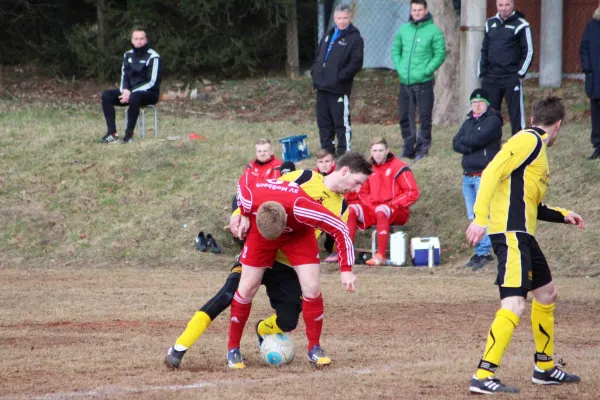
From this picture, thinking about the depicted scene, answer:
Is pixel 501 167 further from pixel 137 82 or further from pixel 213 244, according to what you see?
pixel 137 82

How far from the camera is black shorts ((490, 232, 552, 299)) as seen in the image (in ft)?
21.4

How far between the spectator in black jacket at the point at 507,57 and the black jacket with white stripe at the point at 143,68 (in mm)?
5885

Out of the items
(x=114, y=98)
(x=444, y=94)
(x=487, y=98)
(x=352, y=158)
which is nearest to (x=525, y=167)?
(x=352, y=158)

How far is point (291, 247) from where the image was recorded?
725cm

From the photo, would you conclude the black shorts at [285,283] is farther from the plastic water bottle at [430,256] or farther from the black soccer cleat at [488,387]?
the plastic water bottle at [430,256]

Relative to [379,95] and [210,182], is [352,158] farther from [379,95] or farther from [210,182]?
[379,95]

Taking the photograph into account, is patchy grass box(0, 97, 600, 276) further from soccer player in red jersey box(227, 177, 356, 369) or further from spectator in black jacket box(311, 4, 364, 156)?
soccer player in red jersey box(227, 177, 356, 369)

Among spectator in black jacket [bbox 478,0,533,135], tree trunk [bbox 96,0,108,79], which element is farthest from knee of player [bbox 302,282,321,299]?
tree trunk [bbox 96,0,108,79]

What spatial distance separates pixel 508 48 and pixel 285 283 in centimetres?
806

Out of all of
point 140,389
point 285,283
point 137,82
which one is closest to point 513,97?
point 137,82

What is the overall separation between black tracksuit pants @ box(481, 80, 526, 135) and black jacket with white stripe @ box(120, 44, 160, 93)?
595cm

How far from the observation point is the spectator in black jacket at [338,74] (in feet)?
48.6

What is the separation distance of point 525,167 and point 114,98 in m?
11.6

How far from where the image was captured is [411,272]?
12.9 metres
